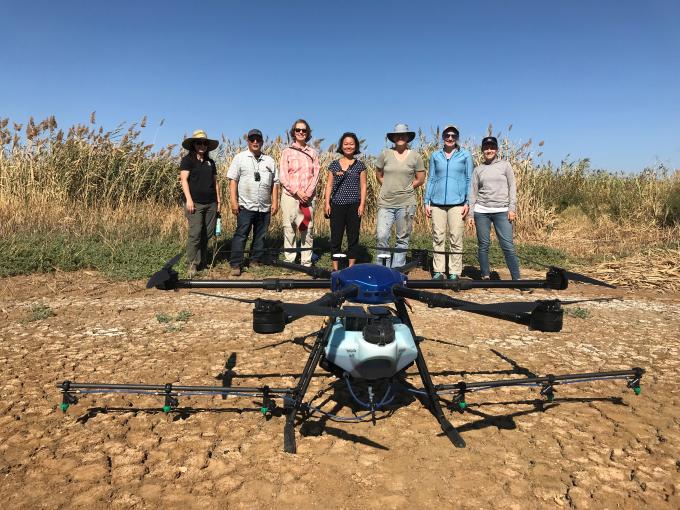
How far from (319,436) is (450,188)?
5216mm

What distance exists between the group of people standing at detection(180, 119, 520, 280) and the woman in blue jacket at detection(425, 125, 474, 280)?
0.05 feet

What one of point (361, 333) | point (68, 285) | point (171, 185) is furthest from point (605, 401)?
point (171, 185)

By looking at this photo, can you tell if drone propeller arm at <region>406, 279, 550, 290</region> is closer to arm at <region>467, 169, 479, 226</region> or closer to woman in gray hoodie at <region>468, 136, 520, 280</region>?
woman in gray hoodie at <region>468, 136, 520, 280</region>

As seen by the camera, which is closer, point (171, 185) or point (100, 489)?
point (100, 489)

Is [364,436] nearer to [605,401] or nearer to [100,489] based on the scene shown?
[100,489]

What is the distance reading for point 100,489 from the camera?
8.16 ft

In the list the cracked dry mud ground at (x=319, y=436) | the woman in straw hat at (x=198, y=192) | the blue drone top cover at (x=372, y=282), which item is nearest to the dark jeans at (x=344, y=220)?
the woman in straw hat at (x=198, y=192)

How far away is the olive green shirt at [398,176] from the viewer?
7066 millimetres

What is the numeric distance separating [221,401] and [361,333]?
59.6 inches

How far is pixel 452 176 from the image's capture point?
727 cm

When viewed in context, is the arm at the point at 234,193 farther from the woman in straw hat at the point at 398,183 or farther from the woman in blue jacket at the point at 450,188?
the woman in blue jacket at the point at 450,188

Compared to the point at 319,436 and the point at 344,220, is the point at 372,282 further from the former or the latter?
the point at 344,220

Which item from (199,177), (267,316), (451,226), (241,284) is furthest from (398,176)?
(267,316)

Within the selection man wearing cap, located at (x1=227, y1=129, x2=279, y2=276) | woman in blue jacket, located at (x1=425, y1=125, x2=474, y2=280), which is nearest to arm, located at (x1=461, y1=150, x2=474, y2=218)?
woman in blue jacket, located at (x1=425, y1=125, x2=474, y2=280)
